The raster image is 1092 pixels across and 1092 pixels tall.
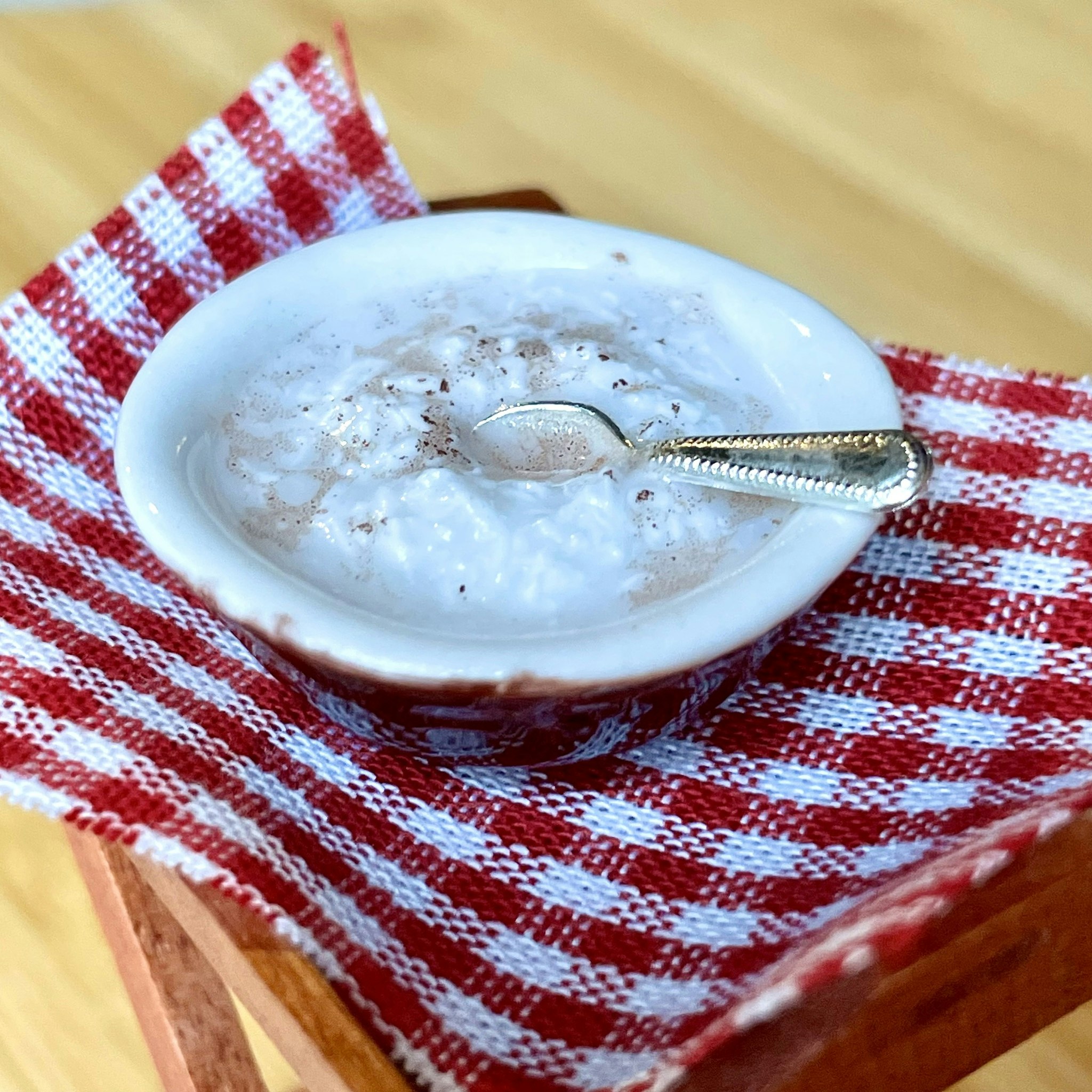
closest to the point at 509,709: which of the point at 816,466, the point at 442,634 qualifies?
the point at 442,634

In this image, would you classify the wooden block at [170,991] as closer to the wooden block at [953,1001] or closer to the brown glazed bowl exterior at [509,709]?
the brown glazed bowl exterior at [509,709]

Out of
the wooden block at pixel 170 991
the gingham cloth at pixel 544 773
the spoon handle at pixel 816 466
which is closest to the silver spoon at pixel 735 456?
the spoon handle at pixel 816 466

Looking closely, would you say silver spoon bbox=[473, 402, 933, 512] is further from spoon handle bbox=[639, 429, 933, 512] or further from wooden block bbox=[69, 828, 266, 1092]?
wooden block bbox=[69, 828, 266, 1092]

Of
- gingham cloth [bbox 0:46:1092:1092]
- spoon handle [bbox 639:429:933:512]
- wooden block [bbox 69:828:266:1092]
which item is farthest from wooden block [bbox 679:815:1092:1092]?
wooden block [bbox 69:828:266:1092]

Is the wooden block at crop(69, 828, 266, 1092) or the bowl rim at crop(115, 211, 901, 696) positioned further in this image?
the wooden block at crop(69, 828, 266, 1092)

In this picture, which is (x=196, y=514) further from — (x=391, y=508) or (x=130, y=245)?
(x=130, y=245)

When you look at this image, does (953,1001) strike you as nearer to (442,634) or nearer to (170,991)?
(442,634)
